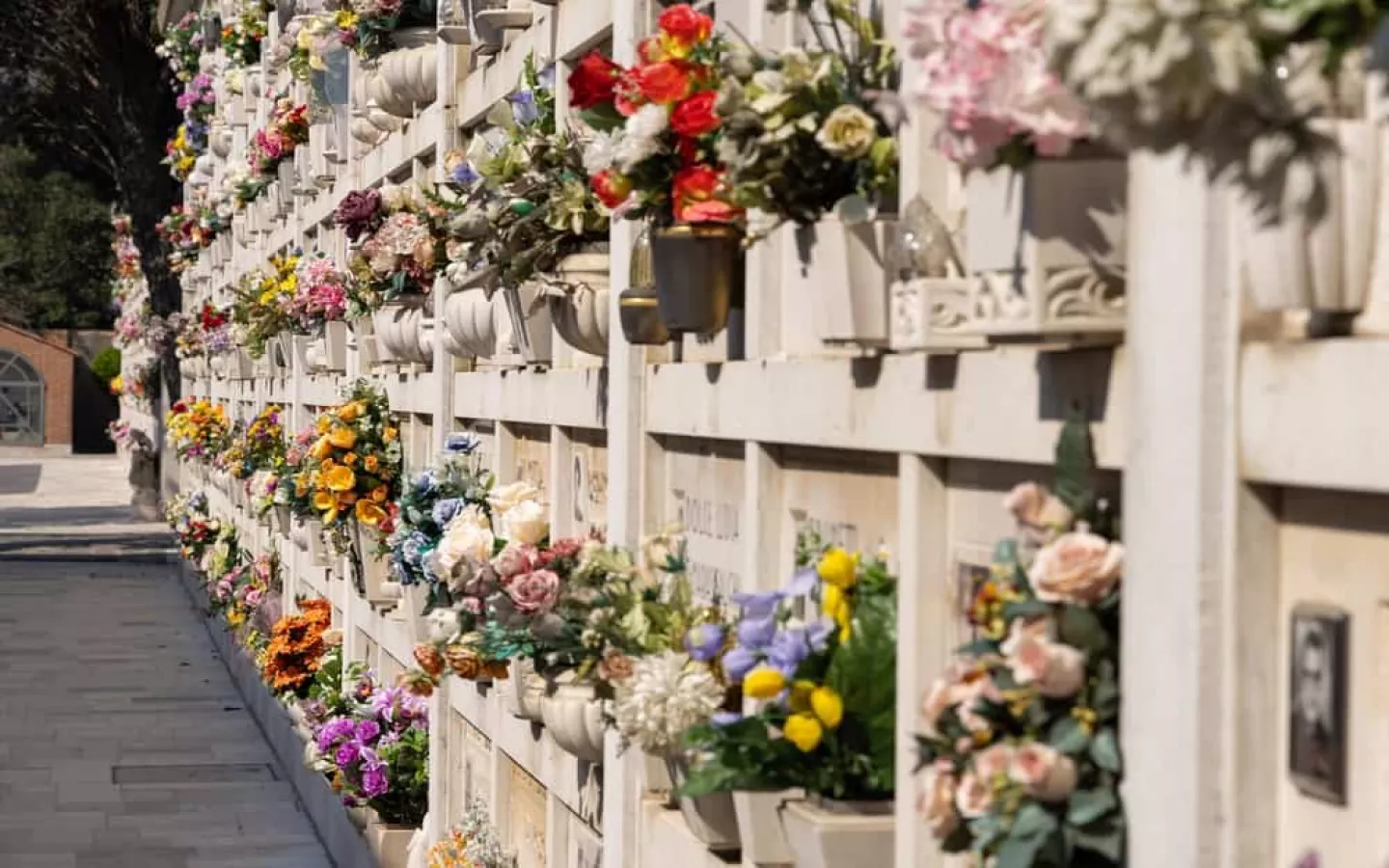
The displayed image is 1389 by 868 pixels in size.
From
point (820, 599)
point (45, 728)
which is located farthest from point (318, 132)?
point (820, 599)

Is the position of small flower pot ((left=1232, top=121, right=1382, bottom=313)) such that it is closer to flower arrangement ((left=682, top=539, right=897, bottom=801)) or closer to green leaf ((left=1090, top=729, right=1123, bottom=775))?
green leaf ((left=1090, top=729, right=1123, bottom=775))

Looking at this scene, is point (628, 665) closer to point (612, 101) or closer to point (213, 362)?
point (612, 101)

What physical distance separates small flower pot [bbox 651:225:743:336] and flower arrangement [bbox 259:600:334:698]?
8.74 m

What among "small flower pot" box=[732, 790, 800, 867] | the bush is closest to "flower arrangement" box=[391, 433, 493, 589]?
"small flower pot" box=[732, 790, 800, 867]

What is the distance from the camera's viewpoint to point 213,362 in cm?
2333

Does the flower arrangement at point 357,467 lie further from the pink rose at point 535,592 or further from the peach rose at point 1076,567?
the peach rose at point 1076,567

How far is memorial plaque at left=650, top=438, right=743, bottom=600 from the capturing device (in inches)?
202

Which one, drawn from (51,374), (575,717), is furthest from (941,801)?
(51,374)

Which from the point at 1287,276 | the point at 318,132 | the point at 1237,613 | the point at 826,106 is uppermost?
the point at 318,132

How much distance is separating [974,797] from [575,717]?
10.3 ft

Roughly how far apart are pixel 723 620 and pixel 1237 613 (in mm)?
2279

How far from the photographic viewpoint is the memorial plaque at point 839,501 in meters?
4.12

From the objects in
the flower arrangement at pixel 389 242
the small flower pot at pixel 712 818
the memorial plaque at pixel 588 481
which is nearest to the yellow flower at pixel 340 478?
the flower arrangement at pixel 389 242

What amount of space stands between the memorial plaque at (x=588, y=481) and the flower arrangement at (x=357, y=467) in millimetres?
3474
